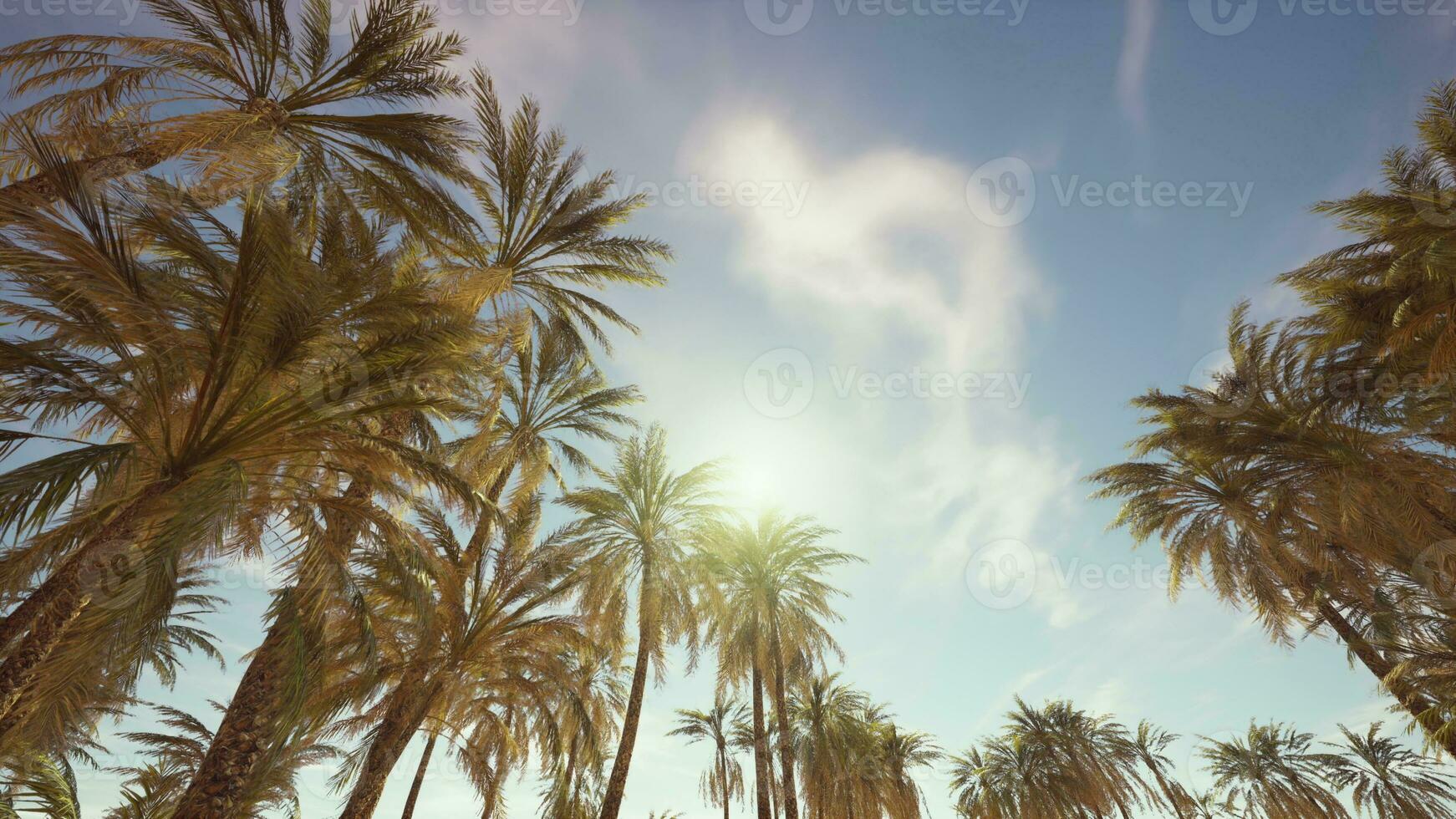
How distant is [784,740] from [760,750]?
0.86 meters

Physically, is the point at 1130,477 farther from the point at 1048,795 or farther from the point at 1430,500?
the point at 1048,795

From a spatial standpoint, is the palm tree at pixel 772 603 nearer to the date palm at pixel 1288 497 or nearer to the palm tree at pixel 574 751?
the palm tree at pixel 574 751

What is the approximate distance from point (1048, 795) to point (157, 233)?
118ft

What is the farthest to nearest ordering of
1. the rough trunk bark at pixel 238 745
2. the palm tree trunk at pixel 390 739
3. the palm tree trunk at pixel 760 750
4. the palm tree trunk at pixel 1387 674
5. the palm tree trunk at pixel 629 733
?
1. the palm tree trunk at pixel 760 750
2. the palm tree trunk at pixel 629 733
3. the palm tree trunk at pixel 1387 674
4. the palm tree trunk at pixel 390 739
5. the rough trunk bark at pixel 238 745

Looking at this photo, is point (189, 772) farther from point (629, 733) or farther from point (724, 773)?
point (724, 773)

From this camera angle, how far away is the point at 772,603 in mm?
19859

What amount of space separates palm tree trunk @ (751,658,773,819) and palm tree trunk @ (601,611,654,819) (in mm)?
4619

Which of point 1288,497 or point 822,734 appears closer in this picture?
point 1288,497

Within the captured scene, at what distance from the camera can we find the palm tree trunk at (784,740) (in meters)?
17.0

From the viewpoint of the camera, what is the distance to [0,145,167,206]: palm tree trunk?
5.40 m

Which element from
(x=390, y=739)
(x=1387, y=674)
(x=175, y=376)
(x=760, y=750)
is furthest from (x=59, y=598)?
(x=1387, y=674)


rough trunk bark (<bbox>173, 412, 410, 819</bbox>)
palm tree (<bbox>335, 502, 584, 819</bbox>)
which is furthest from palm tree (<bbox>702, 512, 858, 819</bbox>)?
rough trunk bark (<bbox>173, 412, 410, 819</bbox>)

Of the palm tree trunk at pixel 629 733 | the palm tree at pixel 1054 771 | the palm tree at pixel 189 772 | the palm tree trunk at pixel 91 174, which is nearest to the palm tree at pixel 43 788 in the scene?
the palm tree at pixel 189 772

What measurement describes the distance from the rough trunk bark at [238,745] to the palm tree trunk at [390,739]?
282 centimetres
